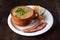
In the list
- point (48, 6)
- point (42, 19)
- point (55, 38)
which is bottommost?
point (55, 38)

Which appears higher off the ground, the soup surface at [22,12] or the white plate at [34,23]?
the soup surface at [22,12]

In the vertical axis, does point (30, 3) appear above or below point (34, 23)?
above

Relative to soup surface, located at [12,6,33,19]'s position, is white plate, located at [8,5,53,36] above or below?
below

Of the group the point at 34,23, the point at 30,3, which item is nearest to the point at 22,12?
the point at 34,23

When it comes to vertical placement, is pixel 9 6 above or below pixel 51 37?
above

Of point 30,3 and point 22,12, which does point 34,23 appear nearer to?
point 22,12

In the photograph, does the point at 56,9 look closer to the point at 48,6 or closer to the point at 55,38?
the point at 48,6

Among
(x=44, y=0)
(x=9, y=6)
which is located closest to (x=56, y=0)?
(x=44, y=0)

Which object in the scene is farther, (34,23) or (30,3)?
(30,3)
